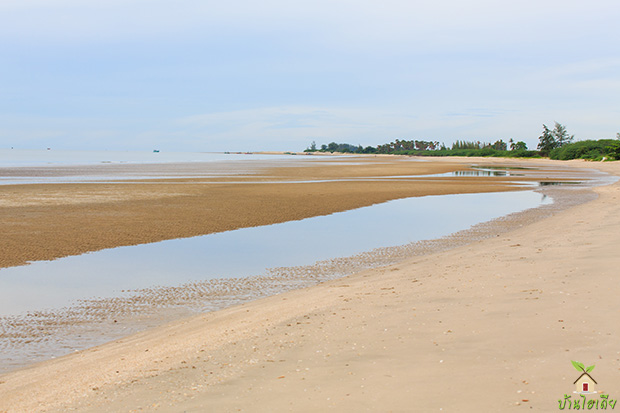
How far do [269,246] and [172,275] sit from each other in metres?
3.99

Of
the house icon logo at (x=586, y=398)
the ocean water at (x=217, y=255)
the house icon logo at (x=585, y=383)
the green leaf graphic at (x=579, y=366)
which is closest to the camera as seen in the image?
the house icon logo at (x=586, y=398)

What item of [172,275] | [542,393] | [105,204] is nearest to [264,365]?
[542,393]

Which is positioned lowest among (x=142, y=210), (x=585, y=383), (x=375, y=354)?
(x=142, y=210)

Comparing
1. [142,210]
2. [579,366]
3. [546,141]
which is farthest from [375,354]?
[546,141]

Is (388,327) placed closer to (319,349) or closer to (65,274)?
(319,349)

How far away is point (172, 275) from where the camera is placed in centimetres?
1195

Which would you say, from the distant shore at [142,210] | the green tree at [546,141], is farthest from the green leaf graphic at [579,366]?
the green tree at [546,141]

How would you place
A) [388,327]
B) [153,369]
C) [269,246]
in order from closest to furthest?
[153,369]
[388,327]
[269,246]

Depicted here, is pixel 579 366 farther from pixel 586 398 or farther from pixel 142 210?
pixel 142 210

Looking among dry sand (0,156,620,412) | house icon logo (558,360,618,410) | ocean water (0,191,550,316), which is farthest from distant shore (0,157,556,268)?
house icon logo (558,360,618,410)

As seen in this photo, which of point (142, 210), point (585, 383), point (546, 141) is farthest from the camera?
point (546, 141)

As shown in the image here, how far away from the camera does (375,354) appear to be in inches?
207

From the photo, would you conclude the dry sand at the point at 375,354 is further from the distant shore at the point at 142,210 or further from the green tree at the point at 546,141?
the green tree at the point at 546,141

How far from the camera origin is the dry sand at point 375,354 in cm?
437
